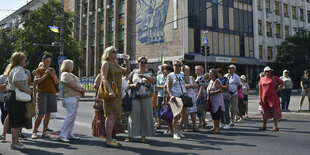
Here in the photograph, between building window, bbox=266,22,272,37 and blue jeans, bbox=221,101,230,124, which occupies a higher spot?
building window, bbox=266,22,272,37

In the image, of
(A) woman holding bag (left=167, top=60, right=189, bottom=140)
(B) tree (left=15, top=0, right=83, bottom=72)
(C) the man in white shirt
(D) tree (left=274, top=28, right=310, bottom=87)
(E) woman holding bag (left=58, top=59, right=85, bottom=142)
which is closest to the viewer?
(E) woman holding bag (left=58, top=59, right=85, bottom=142)

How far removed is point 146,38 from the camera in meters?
33.8

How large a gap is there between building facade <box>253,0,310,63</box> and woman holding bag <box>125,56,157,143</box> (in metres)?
32.1

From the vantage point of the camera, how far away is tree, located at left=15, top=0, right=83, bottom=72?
27484mm

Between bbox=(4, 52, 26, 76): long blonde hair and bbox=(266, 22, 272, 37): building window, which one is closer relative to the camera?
bbox=(4, 52, 26, 76): long blonde hair

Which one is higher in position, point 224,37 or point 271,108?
point 224,37

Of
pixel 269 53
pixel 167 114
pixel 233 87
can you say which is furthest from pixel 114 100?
pixel 269 53

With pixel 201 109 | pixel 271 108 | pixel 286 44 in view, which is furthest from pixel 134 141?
pixel 286 44

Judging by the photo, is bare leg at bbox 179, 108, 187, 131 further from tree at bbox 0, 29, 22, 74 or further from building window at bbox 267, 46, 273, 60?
tree at bbox 0, 29, 22, 74

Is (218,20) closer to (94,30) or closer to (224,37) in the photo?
(224,37)

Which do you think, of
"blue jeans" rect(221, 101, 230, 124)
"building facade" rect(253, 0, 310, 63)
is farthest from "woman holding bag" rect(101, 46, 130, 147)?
"building facade" rect(253, 0, 310, 63)

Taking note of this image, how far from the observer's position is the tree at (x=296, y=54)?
32.5m

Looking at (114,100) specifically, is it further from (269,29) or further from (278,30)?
(278,30)

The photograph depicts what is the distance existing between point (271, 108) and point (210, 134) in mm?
1983
